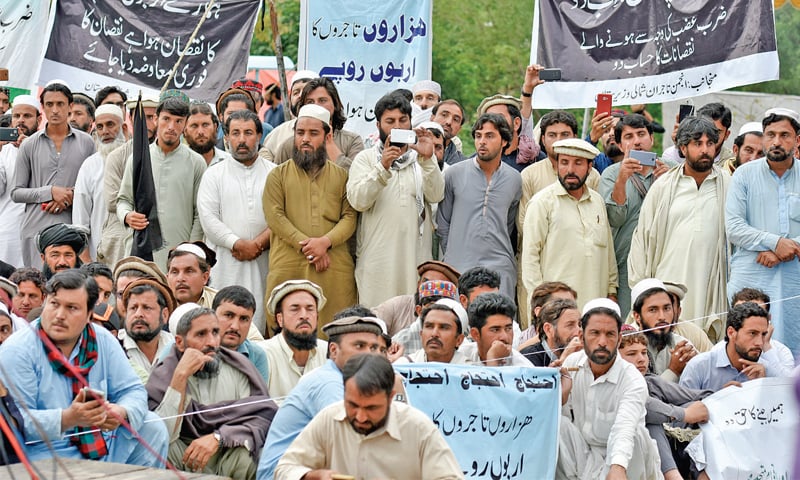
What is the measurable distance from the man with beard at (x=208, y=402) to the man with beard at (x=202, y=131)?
3.12 metres

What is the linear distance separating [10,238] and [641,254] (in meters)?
5.31

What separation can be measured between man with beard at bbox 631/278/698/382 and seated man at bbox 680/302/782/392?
0.56 feet

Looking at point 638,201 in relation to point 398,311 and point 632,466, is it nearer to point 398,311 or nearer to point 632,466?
point 398,311

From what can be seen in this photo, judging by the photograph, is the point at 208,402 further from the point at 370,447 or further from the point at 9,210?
the point at 9,210

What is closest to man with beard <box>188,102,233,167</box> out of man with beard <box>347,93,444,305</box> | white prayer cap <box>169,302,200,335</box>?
man with beard <box>347,93,444,305</box>

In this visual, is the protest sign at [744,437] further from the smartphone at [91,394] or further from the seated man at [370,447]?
A: the smartphone at [91,394]

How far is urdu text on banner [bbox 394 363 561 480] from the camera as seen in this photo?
8.02 meters

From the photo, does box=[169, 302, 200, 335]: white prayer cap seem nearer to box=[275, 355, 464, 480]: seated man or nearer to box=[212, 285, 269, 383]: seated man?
box=[212, 285, 269, 383]: seated man

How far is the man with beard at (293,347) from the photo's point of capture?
340 inches

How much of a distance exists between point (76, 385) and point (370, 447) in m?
1.93

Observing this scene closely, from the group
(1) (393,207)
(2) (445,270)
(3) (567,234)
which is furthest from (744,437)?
(1) (393,207)

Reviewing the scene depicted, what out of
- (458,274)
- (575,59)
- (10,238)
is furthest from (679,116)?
(10,238)

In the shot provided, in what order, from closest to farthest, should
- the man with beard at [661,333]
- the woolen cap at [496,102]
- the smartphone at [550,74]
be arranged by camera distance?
the man with beard at [661,333] < the woolen cap at [496,102] < the smartphone at [550,74]

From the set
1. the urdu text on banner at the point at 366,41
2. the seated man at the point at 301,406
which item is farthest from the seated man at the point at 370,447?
the urdu text on banner at the point at 366,41
